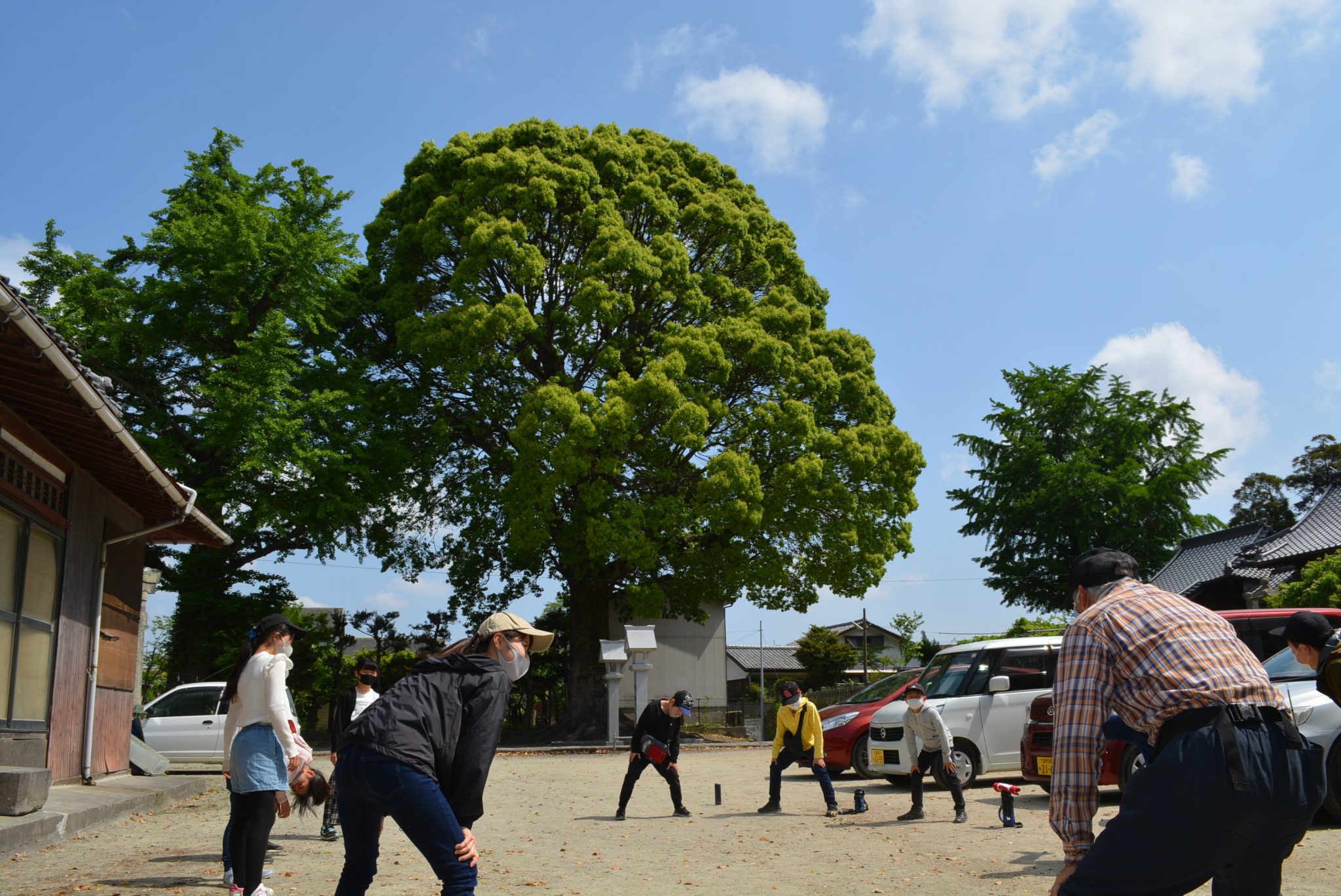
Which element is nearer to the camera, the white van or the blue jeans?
the blue jeans

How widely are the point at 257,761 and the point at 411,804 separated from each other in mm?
2357

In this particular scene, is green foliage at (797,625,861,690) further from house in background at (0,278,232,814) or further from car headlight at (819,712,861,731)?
house in background at (0,278,232,814)

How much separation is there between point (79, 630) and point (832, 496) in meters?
17.1

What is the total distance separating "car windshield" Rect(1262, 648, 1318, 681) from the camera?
10.1m

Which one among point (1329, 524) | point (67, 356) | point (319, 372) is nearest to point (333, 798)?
point (67, 356)

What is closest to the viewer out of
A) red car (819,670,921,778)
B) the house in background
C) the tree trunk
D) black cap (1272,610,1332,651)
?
black cap (1272,610,1332,651)

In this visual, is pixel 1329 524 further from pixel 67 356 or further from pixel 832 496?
pixel 67 356

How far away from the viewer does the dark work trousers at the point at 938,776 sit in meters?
11.0

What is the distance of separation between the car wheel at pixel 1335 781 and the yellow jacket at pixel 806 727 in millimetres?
4881

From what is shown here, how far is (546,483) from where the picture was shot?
2388 cm

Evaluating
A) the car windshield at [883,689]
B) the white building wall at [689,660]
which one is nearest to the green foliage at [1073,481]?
the white building wall at [689,660]

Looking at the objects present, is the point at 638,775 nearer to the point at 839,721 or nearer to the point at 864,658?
the point at 839,721

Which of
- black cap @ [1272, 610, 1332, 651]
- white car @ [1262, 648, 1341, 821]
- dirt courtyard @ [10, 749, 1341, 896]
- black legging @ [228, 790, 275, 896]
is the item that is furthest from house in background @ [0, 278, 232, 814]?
white car @ [1262, 648, 1341, 821]

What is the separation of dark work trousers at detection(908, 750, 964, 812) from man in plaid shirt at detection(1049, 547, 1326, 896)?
27.2 ft
